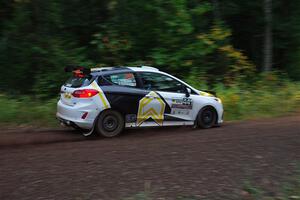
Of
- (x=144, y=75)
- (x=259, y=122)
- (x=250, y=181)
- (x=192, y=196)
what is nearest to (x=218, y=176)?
(x=250, y=181)

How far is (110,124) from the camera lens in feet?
34.9

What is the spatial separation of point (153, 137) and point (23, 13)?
31.3ft

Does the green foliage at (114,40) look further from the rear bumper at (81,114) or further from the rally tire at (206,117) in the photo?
the rear bumper at (81,114)

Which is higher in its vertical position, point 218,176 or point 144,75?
point 144,75

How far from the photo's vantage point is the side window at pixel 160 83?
11086mm

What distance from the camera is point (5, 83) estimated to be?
16984mm

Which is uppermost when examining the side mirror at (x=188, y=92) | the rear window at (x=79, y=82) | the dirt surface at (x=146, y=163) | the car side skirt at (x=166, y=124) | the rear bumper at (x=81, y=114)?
the rear window at (x=79, y=82)

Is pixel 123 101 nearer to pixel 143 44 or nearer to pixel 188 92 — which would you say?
pixel 188 92

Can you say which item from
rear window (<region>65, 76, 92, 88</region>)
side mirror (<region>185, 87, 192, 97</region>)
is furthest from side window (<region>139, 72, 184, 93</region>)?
rear window (<region>65, 76, 92, 88</region>)

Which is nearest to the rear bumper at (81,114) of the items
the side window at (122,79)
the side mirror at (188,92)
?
the side window at (122,79)

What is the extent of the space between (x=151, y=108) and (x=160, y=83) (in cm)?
69

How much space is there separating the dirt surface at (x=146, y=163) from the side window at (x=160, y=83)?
1.13m

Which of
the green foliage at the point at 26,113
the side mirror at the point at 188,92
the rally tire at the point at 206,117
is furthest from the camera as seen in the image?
the green foliage at the point at 26,113

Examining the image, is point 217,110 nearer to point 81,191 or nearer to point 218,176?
point 218,176
